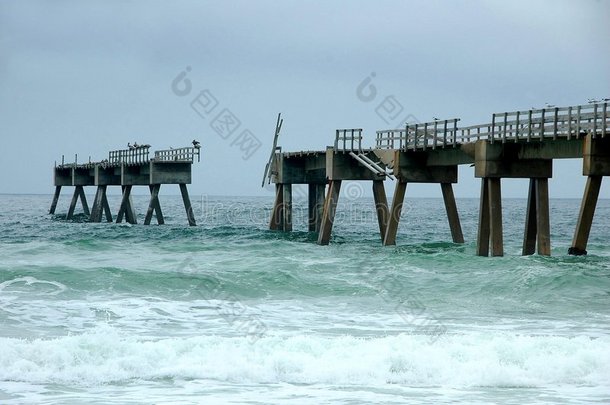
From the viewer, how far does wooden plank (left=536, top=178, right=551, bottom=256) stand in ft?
115

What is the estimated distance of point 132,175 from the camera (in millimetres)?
73062

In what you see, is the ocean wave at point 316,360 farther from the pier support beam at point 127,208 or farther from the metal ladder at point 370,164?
the pier support beam at point 127,208

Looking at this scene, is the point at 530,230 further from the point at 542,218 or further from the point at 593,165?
the point at 593,165

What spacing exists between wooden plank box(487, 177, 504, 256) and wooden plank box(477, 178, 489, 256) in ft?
0.95

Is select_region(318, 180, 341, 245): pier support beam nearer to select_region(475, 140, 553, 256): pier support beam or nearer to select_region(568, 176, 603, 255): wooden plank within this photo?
select_region(475, 140, 553, 256): pier support beam

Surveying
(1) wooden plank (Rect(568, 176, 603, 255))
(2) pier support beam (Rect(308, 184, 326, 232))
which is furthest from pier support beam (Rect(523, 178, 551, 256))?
(2) pier support beam (Rect(308, 184, 326, 232))

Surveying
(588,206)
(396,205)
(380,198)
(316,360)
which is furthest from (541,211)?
(316,360)

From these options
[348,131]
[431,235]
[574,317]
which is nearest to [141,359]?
[574,317]

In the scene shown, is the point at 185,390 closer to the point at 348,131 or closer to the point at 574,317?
the point at 574,317

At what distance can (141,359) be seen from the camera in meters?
19.5

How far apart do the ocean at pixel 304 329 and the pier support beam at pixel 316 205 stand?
1486cm

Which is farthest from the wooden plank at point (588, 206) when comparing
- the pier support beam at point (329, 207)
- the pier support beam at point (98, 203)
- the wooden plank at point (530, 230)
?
the pier support beam at point (98, 203)

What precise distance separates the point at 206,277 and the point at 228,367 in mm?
13172

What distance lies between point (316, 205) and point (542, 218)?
72.3ft
